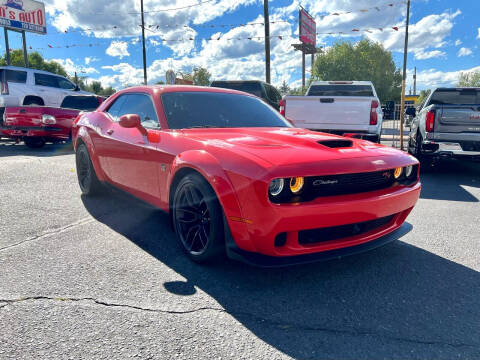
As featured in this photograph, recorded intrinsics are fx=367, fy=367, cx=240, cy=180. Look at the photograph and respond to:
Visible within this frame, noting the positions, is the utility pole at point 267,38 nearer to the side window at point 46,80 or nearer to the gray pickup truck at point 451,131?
the side window at point 46,80

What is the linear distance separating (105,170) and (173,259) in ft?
5.75

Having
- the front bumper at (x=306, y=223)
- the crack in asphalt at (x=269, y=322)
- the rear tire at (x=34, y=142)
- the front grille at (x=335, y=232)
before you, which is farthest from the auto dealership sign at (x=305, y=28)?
the crack in asphalt at (x=269, y=322)

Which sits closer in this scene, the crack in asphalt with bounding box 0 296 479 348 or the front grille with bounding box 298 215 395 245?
the crack in asphalt with bounding box 0 296 479 348

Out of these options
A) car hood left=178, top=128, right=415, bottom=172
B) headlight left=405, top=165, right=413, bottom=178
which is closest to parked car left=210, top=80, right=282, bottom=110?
car hood left=178, top=128, right=415, bottom=172

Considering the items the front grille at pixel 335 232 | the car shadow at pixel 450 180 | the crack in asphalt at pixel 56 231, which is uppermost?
the front grille at pixel 335 232

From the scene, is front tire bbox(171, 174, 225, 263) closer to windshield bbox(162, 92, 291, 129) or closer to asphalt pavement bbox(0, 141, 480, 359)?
asphalt pavement bbox(0, 141, 480, 359)

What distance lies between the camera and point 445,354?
1.80 meters

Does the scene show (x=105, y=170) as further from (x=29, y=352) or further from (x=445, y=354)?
(x=445, y=354)

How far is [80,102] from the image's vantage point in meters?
11.6

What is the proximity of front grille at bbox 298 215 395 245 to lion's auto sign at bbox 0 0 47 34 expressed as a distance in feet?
100

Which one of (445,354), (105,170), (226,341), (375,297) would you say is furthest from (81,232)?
(445,354)

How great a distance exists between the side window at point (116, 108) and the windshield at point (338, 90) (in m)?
6.86

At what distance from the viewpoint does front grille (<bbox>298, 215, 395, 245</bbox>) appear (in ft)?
7.86

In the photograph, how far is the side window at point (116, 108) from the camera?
417cm
